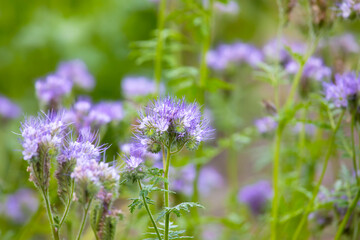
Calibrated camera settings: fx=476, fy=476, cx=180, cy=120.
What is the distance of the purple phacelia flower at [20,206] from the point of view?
1607mm

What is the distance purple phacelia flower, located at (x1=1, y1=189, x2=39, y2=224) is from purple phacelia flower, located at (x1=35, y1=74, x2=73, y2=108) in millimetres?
508

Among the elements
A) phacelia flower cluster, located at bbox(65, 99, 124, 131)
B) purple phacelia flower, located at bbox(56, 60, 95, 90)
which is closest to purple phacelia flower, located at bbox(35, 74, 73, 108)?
phacelia flower cluster, located at bbox(65, 99, 124, 131)

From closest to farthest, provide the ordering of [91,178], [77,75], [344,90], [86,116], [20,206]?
[91,178] < [344,90] < [86,116] < [77,75] < [20,206]

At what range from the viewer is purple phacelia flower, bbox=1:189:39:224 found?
1607 millimetres

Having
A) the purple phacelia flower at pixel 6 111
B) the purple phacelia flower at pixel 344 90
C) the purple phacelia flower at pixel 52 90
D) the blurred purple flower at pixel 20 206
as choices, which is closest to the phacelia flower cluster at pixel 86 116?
the purple phacelia flower at pixel 52 90

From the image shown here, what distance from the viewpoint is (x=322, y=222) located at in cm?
112

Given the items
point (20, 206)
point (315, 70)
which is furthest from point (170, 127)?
point (20, 206)

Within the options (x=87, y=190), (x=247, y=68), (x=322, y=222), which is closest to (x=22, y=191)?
(x=247, y=68)

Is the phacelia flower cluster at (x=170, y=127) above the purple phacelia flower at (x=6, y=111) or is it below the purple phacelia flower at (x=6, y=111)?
below

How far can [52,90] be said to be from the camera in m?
1.21

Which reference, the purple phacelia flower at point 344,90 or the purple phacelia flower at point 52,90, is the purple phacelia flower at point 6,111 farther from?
the purple phacelia flower at point 344,90

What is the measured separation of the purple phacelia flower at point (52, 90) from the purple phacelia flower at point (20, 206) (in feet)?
1.67

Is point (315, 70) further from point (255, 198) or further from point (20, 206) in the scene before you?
point (20, 206)

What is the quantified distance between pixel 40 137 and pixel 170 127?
0.61 feet
